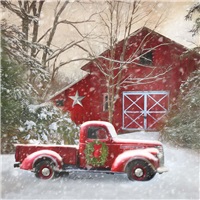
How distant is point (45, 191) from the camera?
9.80 ft

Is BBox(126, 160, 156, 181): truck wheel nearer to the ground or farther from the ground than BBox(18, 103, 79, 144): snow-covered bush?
nearer to the ground

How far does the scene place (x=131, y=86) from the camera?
10.6 ft

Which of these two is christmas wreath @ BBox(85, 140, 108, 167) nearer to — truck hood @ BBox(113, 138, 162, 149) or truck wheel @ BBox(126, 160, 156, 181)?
truck hood @ BBox(113, 138, 162, 149)

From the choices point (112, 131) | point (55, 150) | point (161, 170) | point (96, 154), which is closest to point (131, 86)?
point (112, 131)

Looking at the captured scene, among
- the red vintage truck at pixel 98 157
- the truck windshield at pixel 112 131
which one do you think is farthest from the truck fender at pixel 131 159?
the truck windshield at pixel 112 131

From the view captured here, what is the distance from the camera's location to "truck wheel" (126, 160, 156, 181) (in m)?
2.98

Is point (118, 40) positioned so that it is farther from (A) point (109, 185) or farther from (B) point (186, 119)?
(A) point (109, 185)

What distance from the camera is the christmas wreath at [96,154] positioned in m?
3.07

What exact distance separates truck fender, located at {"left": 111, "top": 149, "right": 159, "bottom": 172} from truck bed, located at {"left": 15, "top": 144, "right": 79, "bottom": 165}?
0.38 m

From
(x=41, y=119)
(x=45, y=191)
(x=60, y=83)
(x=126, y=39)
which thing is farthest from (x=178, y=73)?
(x=45, y=191)

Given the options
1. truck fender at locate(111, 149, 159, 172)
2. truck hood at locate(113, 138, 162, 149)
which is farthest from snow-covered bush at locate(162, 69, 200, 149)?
truck fender at locate(111, 149, 159, 172)

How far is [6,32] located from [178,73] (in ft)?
5.76

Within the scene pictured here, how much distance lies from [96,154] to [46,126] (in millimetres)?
556

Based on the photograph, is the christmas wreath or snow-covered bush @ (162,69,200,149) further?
snow-covered bush @ (162,69,200,149)
